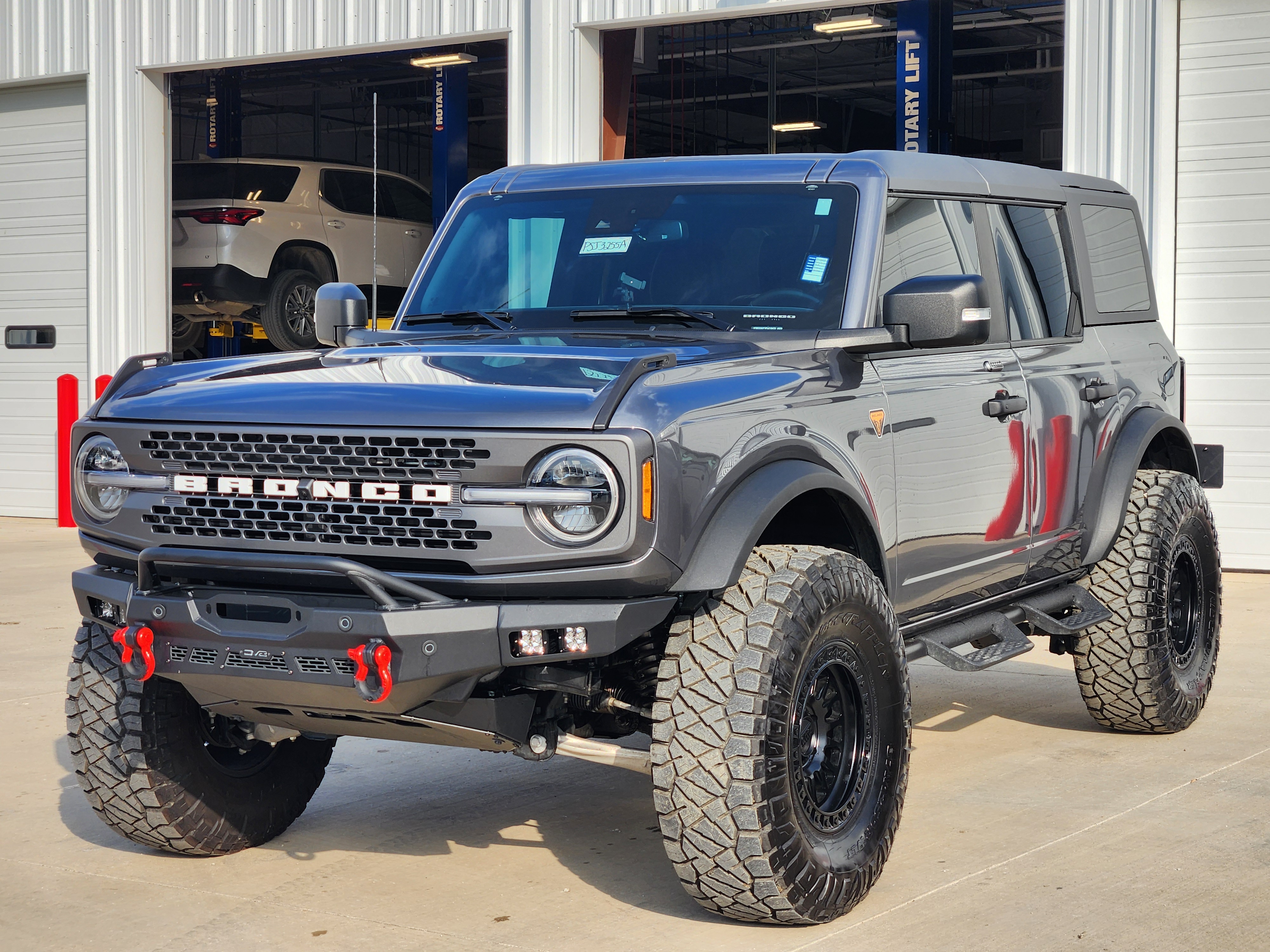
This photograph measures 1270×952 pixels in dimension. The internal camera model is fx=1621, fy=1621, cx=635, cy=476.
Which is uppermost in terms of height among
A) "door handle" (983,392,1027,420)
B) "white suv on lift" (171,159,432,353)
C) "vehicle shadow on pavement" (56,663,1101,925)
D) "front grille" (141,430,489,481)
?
"white suv on lift" (171,159,432,353)

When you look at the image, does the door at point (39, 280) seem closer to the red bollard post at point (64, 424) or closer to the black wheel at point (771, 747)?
the red bollard post at point (64, 424)

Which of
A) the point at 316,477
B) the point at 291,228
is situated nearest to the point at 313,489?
the point at 316,477

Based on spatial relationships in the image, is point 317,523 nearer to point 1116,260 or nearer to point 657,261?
point 657,261

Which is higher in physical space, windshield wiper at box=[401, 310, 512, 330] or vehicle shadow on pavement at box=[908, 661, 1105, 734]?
windshield wiper at box=[401, 310, 512, 330]

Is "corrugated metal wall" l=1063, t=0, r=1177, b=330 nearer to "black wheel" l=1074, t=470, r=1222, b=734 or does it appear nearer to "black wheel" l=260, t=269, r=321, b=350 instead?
"black wheel" l=1074, t=470, r=1222, b=734

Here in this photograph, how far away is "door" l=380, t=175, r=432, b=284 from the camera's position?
17750mm

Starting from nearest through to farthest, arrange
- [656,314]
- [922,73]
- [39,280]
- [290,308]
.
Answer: [656,314] → [39,280] → [290,308] → [922,73]

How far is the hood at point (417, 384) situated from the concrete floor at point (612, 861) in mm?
1250

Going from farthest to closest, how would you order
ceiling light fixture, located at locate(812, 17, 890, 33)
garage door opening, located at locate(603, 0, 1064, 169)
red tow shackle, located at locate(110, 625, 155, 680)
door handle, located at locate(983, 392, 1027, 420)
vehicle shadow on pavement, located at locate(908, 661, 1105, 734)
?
garage door opening, located at locate(603, 0, 1064, 169) → ceiling light fixture, located at locate(812, 17, 890, 33) → vehicle shadow on pavement, located at locate(908, 661, 1105, 734) → door handle, located at locate(983, 392, 1027, 420) → red tow shackle, located at locate(110, 625, 155, 680)

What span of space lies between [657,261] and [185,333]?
46.1 feet

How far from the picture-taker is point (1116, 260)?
6.26 m

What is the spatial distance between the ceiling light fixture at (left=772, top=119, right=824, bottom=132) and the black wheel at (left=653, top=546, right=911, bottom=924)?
88.5 ft

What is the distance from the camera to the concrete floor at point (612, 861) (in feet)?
12.8

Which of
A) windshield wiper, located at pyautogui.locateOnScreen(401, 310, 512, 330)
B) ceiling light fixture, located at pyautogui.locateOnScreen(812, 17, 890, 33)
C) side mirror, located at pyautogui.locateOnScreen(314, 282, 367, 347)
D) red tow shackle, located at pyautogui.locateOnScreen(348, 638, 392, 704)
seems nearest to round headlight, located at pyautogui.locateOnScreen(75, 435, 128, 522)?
red tow shackle, located at pyautogui.locateOnScreen(348, 638, 392, 704)
